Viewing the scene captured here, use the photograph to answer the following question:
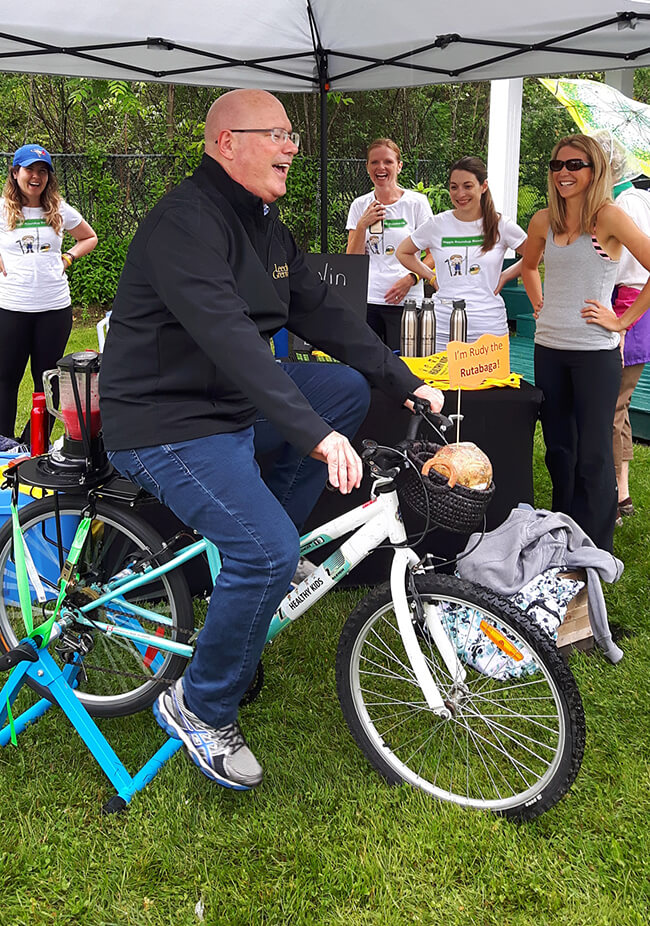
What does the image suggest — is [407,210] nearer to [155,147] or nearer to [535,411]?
[535,411]

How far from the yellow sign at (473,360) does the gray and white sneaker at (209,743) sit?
1.25 meters

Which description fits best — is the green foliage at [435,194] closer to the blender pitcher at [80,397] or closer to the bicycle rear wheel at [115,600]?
the blender pitcher at [80,397]

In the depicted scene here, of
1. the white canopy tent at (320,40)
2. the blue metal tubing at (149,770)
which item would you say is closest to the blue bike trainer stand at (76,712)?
the blue metal tubing at (149,770)

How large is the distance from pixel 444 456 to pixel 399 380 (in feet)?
1.25

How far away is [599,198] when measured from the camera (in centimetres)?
329

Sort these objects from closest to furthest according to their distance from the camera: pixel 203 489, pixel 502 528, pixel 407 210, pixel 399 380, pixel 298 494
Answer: pixel 203 489 → pixel 399 380 → pixel 298 494 → pixel 502 528 → pixel 407 210

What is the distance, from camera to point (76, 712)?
2.31m

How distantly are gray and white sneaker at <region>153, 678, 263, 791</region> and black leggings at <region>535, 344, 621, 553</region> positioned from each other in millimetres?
1826

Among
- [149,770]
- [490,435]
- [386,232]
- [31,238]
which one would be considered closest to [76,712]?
[149,770]

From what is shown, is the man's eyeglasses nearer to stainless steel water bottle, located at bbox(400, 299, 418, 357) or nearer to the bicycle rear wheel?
the bicycle rear wheel

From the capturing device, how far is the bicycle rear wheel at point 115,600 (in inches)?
95.1

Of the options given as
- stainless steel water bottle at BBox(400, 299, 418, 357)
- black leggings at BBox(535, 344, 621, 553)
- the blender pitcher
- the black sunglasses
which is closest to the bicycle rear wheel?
the blender pitcher

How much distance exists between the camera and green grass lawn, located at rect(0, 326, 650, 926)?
78.5 inches

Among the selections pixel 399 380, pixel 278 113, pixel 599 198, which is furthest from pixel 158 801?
pixel 599 198
